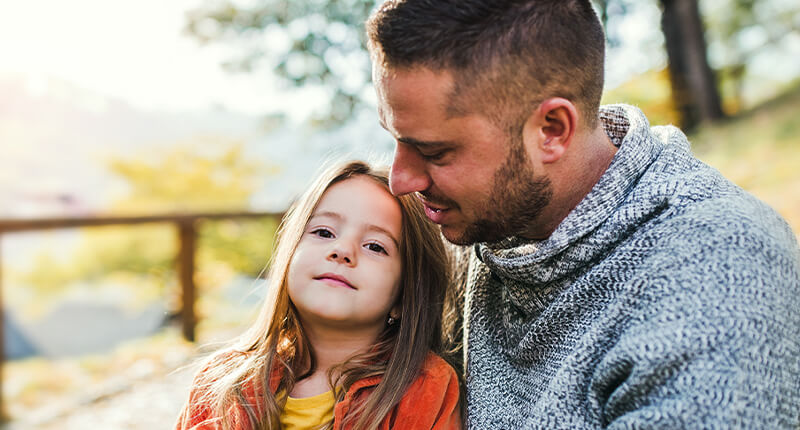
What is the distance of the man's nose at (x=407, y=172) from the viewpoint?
1581mm

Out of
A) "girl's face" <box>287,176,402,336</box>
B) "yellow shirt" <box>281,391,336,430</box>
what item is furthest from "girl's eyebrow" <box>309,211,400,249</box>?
"yellow shirt" <box>281,391,336,430</box>

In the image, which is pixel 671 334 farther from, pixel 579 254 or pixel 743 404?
pixel 579 254

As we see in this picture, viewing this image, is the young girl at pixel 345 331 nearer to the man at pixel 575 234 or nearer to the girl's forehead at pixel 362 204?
the girl's forehead at pixel 362 204

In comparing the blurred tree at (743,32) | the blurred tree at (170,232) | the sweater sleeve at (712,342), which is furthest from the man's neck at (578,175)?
the blurred tree at (743,32)

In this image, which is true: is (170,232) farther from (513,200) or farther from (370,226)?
(513,200)

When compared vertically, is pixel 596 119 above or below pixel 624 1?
below

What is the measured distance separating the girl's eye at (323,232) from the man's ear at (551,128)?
24.0 inches

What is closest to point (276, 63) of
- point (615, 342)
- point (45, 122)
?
point (45, 122)

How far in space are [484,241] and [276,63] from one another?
366 inches

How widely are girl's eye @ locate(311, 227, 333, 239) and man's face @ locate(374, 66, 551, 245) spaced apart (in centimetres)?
33

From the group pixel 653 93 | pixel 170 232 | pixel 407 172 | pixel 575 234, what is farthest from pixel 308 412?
pixel 653 93

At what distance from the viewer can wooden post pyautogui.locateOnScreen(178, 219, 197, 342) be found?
218 inches

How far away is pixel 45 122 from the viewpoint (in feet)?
35.8

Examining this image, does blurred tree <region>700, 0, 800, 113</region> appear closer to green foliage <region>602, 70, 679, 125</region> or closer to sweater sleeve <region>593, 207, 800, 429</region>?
green foliage <region>602, 70, 679, 125</region>
